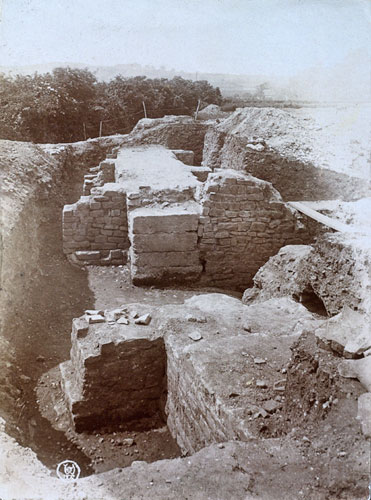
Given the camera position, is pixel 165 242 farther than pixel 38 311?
Yes

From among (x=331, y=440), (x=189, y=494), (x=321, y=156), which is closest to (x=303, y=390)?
(x=331, y=440)

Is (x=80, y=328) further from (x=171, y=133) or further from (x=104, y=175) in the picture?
(x=171, y=133)

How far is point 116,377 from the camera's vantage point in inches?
167

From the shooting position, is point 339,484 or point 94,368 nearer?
point 339,484

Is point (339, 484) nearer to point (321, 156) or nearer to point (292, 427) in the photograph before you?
point (292, 427)

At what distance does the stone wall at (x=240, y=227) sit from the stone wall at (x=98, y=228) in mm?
1706

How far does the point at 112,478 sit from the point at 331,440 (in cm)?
132

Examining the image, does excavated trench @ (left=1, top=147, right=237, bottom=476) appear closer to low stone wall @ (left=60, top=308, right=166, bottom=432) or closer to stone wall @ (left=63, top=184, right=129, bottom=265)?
low stone wall @ (left=60, top=308, right=166, bottom=432)

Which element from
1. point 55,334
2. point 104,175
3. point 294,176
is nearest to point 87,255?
point 55,334

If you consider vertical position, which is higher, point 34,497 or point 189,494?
point 189,494

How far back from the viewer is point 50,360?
5164mm

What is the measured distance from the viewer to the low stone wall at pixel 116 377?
13.7 ft

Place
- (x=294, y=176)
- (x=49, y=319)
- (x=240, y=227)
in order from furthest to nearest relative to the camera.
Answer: (x=294, y=176) < (x=240, y=227) < (x=49, y=319)

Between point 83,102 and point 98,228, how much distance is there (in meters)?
2.93
